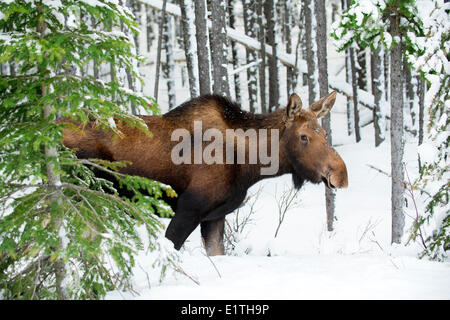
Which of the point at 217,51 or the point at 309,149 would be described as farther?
the point at 217,51

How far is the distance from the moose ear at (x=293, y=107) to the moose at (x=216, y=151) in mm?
13

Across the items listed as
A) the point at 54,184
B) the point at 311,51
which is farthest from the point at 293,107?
the point at 311,51

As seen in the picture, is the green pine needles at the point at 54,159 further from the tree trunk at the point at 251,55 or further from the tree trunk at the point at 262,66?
the tree trunk at the point at 251,55

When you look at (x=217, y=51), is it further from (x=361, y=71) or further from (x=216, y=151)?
(x=361, y=71)

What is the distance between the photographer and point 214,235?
6887 mm

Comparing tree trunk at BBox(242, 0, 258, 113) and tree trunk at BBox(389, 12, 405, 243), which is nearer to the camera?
tree trunk at BBox(389, 12, 405, 243)

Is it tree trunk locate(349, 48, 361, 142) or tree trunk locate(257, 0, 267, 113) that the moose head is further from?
tree trunk locate(349, 48, 361, 142)

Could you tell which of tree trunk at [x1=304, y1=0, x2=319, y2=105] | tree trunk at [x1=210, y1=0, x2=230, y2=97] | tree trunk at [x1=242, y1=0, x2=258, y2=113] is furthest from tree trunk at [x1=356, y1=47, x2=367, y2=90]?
tree trunk at [x1=210, y1=0, x2=230, y2=97]

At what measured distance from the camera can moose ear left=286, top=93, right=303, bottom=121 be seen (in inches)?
Result: 253

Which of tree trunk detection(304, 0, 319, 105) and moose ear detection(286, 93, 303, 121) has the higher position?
tree trunk detection(304, 0, 319, 105)

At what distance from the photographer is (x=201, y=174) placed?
6219 mm

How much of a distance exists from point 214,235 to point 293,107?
7.03 ft

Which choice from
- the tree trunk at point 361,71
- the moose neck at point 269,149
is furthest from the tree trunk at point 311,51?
the moose neck at point 269,149
